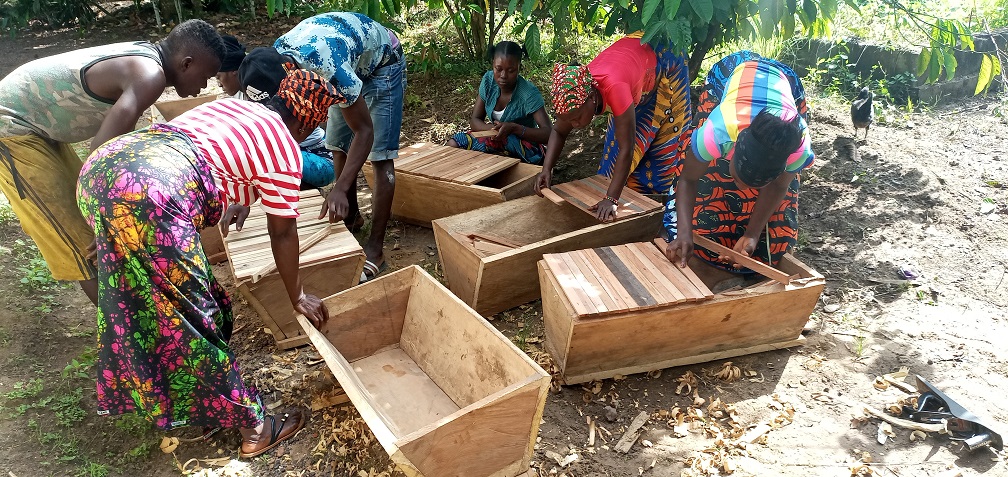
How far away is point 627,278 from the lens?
304cm

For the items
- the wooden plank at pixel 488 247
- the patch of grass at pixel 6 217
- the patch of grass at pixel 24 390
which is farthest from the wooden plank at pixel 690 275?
the patch of grass at pixel 6 217

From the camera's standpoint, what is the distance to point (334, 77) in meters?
3.24

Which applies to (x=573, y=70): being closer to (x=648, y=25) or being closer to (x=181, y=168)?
(x=648, y=25)

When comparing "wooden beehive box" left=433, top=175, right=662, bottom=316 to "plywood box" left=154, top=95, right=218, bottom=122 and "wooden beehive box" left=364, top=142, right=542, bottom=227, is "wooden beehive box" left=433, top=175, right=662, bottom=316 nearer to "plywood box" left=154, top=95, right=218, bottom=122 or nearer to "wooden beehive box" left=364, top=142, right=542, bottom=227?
"wooden beehive box" left=364, top=142, right=542, bottom=227

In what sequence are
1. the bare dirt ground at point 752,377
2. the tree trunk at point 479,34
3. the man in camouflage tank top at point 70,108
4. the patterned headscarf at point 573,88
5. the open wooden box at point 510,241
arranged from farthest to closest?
the tree trunk at point 479,34, the patterned headscarf at point 573,88, the open wooden box at point 510,241, the bare dirt ground at point 752,377, the man in camouflage tank top at point 70,108

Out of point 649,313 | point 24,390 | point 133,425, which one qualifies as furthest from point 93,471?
point 649,313

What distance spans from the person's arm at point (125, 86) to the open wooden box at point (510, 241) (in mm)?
1583

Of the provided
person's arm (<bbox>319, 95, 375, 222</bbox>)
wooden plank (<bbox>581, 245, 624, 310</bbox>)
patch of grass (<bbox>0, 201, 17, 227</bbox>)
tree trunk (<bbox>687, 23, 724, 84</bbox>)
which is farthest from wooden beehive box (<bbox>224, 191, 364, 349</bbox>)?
tree trunk (<bbox>687, 23, 724, 84</bbox>)

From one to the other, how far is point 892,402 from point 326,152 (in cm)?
380

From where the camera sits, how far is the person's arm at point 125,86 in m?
2.52

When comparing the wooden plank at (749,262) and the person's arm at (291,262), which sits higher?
the person's arm at (291,262)

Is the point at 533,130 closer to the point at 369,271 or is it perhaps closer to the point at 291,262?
the point at 369,271

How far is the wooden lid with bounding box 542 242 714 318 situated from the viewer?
283 cm

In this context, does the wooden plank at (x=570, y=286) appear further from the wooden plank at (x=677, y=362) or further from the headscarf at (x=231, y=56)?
the headscarf at (x=231, y=56)
